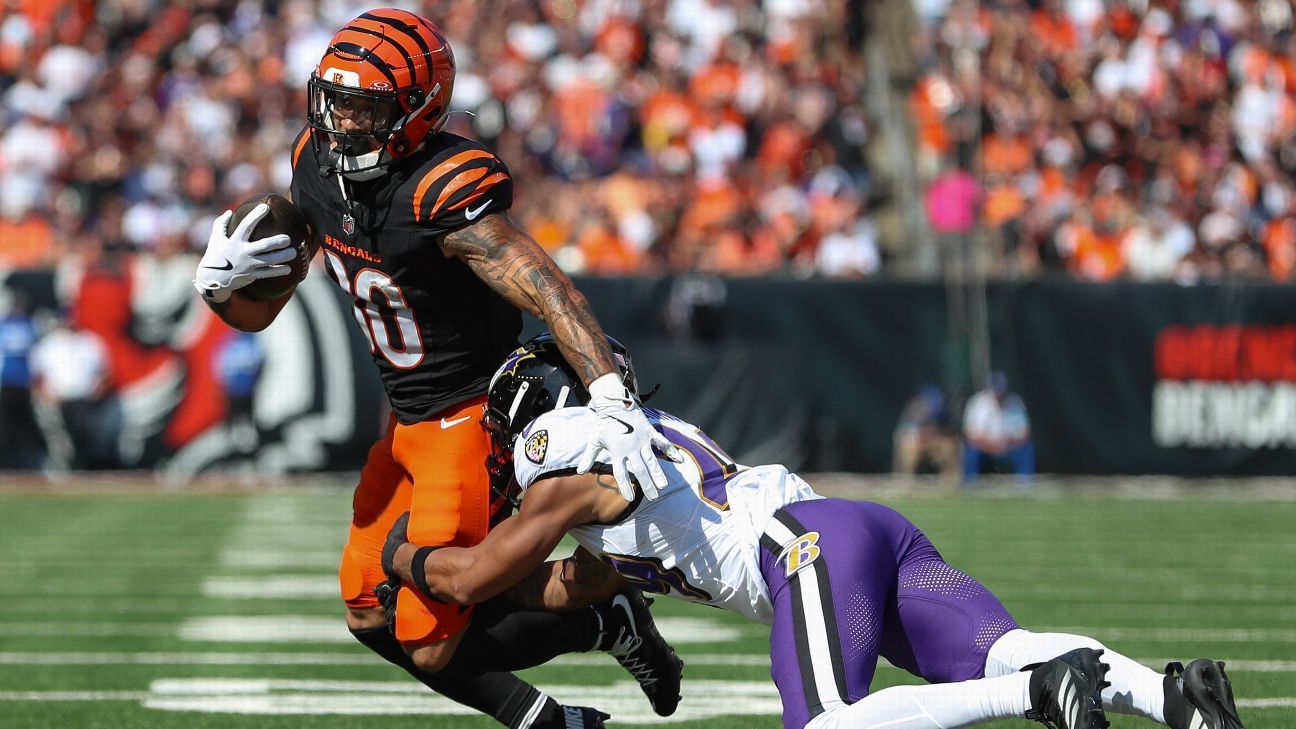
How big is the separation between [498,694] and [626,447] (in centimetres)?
103

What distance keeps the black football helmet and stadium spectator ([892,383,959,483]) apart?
8.71 meters

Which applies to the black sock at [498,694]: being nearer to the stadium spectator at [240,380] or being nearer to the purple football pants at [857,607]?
the purple football pants at [857,607]

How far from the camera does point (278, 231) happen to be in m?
4.39

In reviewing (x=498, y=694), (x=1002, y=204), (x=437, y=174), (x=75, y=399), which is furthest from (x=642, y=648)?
(x=1002, y=204)

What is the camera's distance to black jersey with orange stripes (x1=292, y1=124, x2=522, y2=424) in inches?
164

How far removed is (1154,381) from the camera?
1270 cm

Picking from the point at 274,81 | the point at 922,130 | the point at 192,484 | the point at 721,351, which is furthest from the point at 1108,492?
the point at 274,81

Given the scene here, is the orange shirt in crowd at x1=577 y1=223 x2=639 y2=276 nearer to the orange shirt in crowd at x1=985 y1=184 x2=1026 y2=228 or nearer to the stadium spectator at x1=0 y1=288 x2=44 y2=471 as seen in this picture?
the orange shirt in crowd at x1=985 y1=184 x2=1026 y2=228

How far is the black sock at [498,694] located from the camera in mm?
4301

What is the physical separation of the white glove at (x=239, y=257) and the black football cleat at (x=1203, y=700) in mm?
2316

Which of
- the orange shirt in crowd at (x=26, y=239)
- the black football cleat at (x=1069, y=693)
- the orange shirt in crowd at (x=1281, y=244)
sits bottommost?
the orange shirt in crowd at (x=1281, y=244)

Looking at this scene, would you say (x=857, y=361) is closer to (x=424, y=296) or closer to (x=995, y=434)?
(x=995, y=434)

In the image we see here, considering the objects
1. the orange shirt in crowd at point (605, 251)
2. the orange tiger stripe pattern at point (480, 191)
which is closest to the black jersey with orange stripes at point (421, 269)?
the orange tiger stripe pattern at point (480, 191)

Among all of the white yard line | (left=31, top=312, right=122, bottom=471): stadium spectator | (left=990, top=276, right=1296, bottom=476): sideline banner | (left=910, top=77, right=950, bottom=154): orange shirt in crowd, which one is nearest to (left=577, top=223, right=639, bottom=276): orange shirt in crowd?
(left=990, top=276, right=1296, bottom=476): sideline banner
